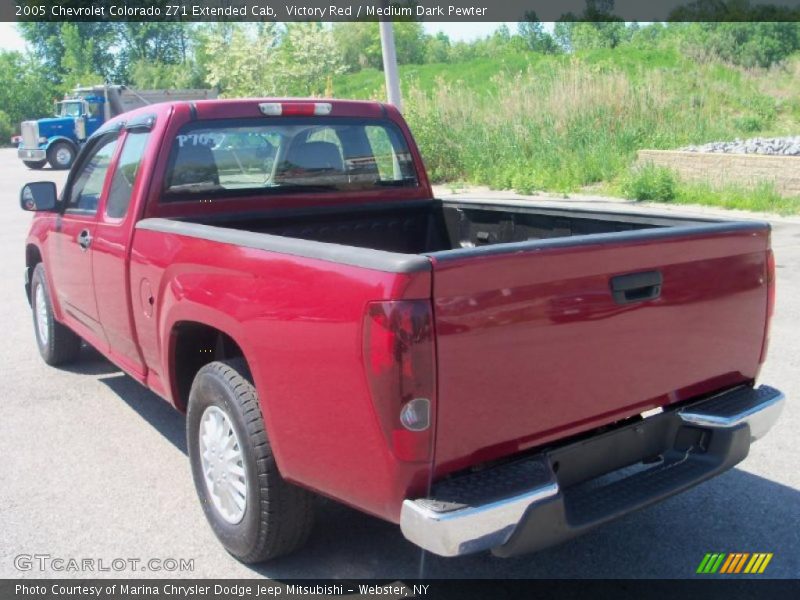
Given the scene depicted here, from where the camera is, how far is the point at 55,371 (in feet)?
21.3

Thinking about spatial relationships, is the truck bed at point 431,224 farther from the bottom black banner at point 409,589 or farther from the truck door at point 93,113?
the truck door at point 93,113

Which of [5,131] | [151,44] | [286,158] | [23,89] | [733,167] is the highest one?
[151,44]

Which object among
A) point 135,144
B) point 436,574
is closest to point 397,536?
point 436,574

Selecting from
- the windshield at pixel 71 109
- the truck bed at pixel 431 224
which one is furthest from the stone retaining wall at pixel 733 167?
the windshield at pixel 71 109

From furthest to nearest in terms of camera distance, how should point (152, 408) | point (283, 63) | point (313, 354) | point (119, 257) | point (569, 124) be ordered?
point (283, 63), point (569, 124), point (152, 408), point (119, 257), point (313, 354)

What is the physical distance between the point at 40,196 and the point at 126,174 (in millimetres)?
988

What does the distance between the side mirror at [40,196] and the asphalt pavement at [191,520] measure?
1329 millimetres

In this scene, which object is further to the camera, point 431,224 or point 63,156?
point 63,156

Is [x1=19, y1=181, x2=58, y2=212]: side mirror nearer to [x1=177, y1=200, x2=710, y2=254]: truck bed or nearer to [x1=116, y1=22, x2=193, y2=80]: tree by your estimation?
[x1=177, y1=200, x2=710, y2=254]: truck bed

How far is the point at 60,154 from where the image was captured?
1320 inches

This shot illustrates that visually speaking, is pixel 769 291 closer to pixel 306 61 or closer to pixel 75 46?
pixel 306 61

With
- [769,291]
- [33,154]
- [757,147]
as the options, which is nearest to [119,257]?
[769,291]

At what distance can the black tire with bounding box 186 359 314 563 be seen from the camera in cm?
322

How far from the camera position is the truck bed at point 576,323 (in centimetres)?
261
